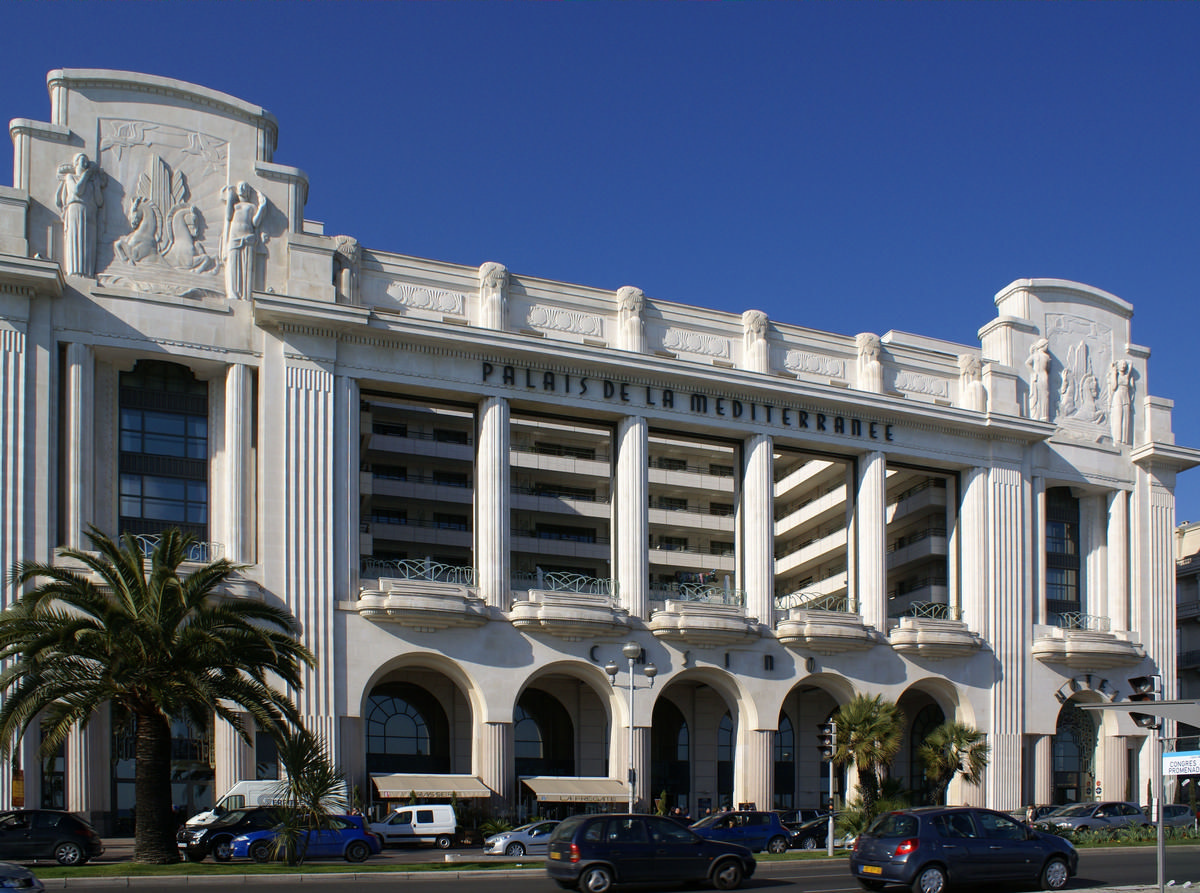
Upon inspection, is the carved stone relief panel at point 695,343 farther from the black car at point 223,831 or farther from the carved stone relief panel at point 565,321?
the black car at point 223,831

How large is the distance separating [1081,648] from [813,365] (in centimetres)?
1648

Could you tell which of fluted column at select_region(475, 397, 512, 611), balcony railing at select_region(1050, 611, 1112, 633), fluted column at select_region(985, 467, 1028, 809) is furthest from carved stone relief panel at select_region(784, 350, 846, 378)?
balcony railing at select_region(1050, 611, 1112, 633)

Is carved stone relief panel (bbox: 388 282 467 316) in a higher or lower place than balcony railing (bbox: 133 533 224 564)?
higher

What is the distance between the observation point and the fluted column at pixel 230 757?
139 ft

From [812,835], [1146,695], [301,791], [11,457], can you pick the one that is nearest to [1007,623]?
[812,835]

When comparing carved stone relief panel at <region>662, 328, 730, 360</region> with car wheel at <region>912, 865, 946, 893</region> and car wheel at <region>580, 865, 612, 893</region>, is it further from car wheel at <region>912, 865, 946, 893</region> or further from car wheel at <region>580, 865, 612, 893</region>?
car wheel at <region>912, 865, 946, 893</region>

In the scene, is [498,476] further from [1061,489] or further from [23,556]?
[1061,489]

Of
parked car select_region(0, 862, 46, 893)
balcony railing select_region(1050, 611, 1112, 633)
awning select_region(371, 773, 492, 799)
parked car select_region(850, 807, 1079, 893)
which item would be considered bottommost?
awning select_region(371, 773, 492, 799)

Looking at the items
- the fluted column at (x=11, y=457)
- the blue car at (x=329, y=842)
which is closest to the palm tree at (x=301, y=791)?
the blue car at (x=329, y=842)

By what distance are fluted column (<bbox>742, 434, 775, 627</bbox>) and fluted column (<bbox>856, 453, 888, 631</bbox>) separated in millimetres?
4271

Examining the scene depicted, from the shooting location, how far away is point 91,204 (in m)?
44.2

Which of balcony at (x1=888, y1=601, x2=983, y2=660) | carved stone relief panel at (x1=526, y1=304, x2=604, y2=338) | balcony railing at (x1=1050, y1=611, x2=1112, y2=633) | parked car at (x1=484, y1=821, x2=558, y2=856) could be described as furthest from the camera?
balcony railing at (x1=1050, y1=611, x2=1112, y2=633)

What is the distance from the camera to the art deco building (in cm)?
4375

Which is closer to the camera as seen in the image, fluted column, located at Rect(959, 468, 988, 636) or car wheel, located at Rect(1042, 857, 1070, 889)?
car wheel, located at Rect(1042, 857, 1070, 889)
